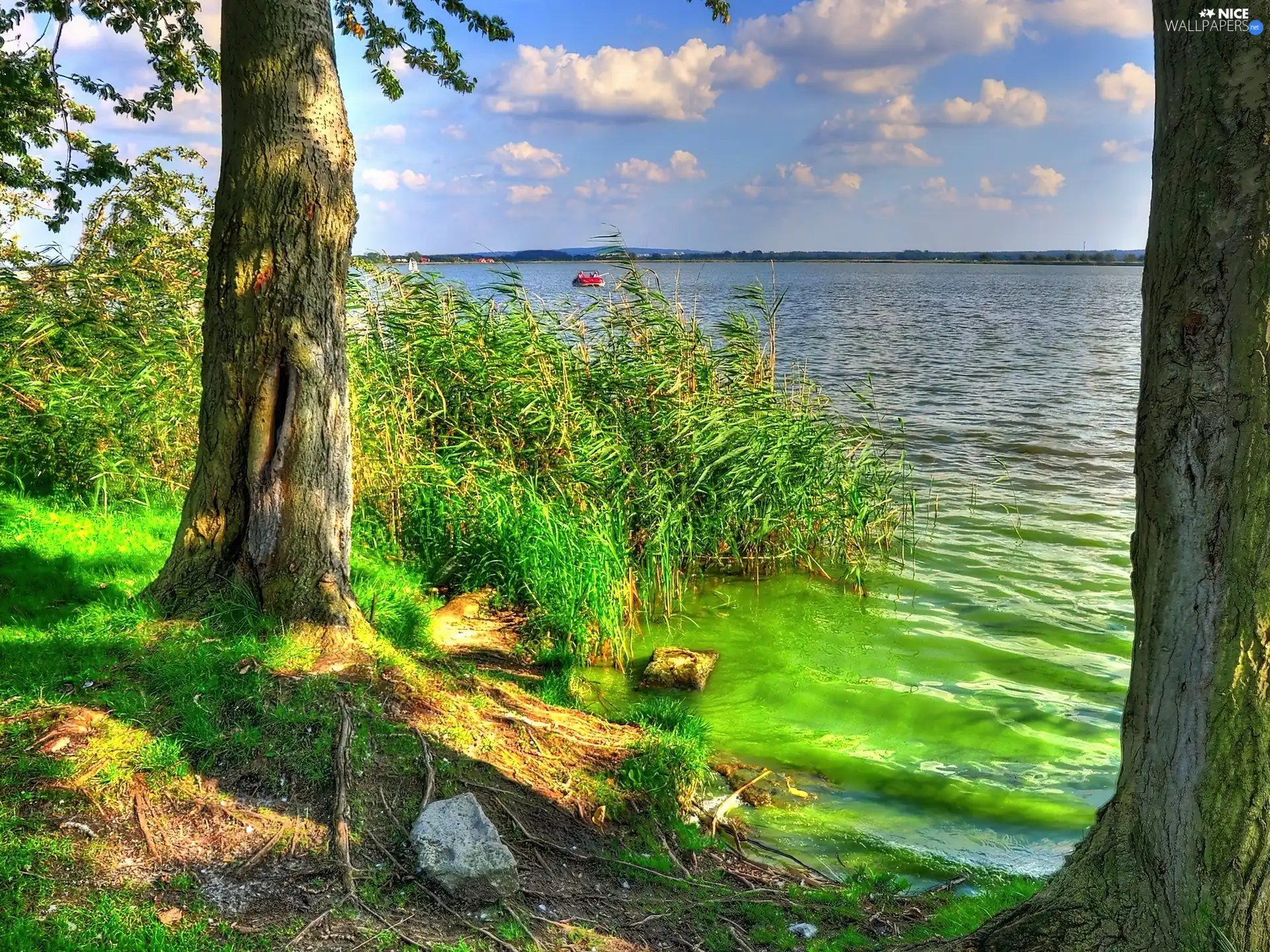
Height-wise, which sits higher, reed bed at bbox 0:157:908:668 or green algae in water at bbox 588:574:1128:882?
reed bed at bbox 0:157:908:668

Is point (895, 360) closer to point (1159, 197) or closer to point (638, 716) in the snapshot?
point (638, 716)

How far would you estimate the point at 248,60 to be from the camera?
4879mm

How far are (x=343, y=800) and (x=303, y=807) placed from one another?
0.17 meters

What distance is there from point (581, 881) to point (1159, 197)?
11.6 feet

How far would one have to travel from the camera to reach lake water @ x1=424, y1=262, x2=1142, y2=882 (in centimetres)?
566

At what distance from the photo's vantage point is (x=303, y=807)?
4004mm

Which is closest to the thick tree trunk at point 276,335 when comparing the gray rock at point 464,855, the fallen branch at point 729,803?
the gray rock at point 464,855

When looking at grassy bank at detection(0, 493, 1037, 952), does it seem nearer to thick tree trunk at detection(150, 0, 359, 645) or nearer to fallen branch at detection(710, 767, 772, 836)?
fallen branch at detection(710, 767, 772, 836)

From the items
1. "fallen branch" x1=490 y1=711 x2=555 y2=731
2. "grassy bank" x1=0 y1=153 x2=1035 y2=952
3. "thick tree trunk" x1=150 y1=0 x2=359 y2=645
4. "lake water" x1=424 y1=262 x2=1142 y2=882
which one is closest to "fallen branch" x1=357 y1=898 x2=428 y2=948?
"grassy bank" x1=0 y1=153 x2=1035 y2=952

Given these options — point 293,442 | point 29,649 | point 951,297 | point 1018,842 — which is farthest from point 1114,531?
point 951,297

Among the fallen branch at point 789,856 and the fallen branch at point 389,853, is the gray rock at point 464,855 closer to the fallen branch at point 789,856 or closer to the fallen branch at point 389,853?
the fallen branch at point 389,853

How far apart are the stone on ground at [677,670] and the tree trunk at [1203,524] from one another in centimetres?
436

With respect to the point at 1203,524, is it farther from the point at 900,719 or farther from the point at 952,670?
the point at 952,670
